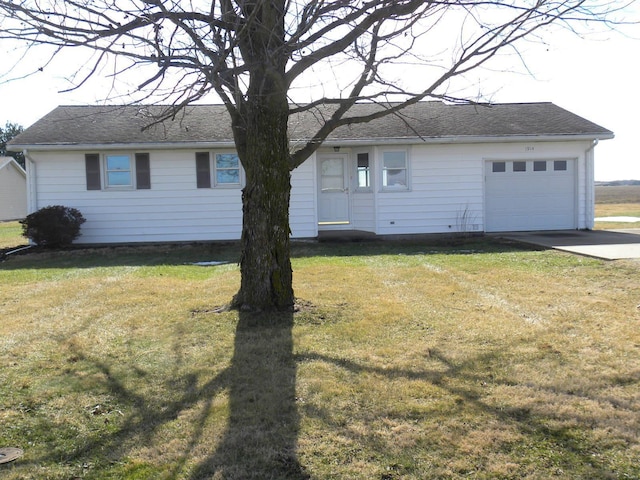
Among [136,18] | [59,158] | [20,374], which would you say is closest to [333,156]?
[59,158]

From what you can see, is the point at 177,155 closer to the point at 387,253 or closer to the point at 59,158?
the point at 59,158

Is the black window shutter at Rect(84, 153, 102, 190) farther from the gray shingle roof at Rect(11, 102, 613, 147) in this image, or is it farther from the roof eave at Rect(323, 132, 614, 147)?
the roof eave at Rect(323, 132, 614, 147)

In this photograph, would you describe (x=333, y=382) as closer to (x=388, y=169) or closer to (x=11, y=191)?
(x=388, y=169)

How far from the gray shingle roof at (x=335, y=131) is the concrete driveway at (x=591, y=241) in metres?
2.76

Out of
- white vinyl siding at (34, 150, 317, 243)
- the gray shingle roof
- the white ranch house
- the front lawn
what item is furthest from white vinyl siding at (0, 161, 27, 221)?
the front lawn

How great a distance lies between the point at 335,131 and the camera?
621 inches

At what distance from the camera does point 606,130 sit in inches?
622

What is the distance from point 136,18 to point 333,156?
38.7 ft

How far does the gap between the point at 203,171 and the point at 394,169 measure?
212 inches

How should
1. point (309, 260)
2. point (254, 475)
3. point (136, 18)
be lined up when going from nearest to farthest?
point (254, 475) < point (136, 18) < point (309, 260)

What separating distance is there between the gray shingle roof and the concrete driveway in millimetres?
2758

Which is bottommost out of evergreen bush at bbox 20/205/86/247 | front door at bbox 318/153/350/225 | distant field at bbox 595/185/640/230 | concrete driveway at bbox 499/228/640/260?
concrete driveway at bbox 499/228/640/260

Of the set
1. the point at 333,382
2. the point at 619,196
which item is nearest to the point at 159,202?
the point at 333,382

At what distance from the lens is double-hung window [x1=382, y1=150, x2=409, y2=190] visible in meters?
15.9
